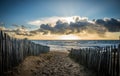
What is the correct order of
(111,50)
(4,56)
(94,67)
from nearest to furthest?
1. (111,50)
2. (4,56)
3. (94,67)

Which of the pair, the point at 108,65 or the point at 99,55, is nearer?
the point at 108,65

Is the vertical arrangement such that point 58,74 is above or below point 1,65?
below

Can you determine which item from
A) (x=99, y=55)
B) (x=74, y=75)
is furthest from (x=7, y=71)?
(x=99, y=55)

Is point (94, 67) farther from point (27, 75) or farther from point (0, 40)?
point (0, 40)

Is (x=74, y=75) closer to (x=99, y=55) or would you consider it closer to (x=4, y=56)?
(x=99, y=55)

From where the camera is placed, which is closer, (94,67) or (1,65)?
(1,65)

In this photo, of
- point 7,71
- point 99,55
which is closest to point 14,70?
point 7,71

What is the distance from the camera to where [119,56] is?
5.18 m

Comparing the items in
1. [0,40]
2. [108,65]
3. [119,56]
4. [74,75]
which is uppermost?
[0,40]

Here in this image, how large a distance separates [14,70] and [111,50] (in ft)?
13.0

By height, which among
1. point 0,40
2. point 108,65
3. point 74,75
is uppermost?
point 0,40

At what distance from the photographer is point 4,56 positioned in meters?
6.21

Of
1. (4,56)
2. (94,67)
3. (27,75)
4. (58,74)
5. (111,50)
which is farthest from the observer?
(94,67)

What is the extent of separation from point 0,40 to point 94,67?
14.5 ft
